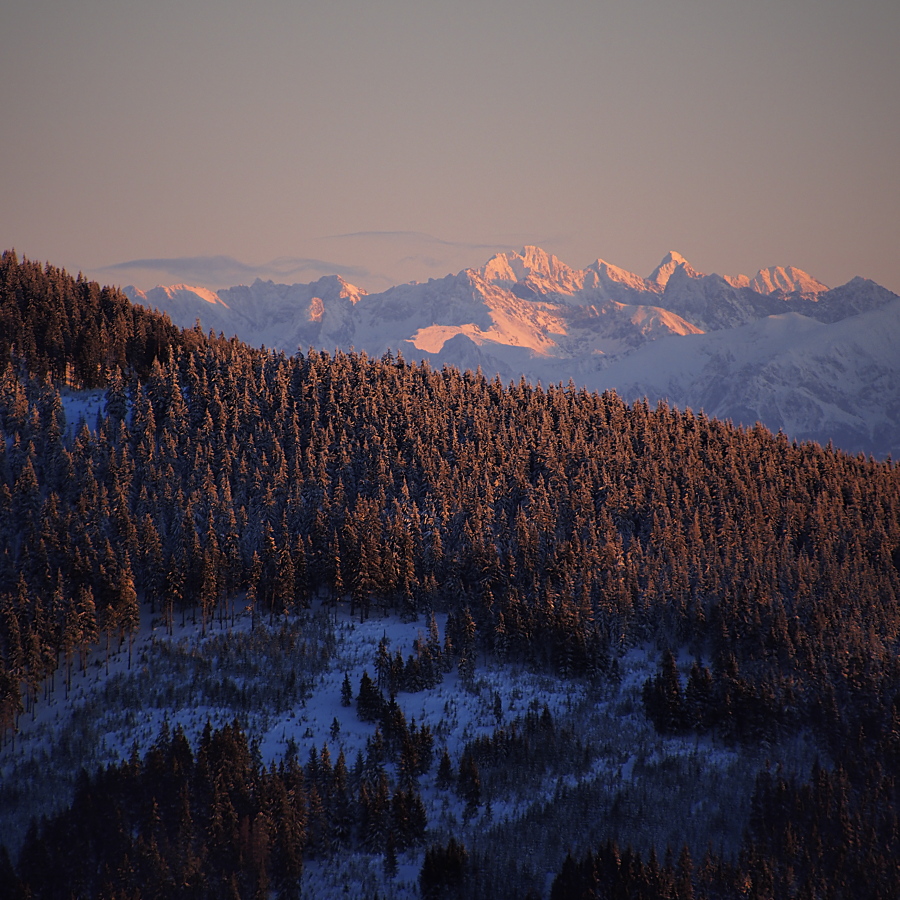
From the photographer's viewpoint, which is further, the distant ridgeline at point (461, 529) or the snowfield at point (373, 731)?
the distant ridgeline at point (461, 529)

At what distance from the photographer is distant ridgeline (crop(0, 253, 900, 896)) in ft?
314

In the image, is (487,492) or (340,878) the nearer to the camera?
(340,878)

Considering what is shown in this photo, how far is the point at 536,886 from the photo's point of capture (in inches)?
2810

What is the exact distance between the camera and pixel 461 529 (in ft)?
420

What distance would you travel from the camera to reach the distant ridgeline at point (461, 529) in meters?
95.6

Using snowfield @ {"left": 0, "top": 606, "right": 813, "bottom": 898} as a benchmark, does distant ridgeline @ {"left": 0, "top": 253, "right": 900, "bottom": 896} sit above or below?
above

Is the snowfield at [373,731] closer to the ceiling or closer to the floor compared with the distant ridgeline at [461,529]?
closer to the floor

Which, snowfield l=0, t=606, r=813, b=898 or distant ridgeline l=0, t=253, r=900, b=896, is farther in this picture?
distant ridgeline l=0, t=253, r=900, b=896

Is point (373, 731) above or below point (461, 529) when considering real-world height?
below

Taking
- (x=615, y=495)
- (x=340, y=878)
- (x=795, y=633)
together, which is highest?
(x=615, y=495)

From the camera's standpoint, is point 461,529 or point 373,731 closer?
point 373,731

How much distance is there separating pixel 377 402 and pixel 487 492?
29171mm

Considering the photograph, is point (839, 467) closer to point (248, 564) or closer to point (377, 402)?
point (377, 402)

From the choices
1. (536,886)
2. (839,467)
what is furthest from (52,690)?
(839,467)
